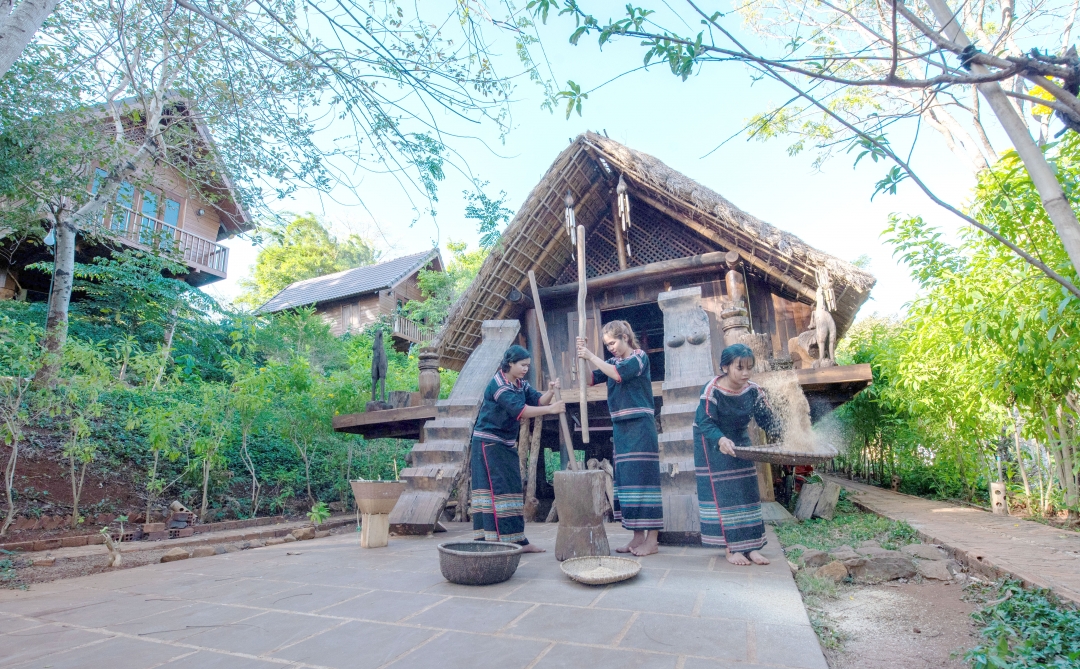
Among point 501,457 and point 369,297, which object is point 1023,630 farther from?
point 369,297

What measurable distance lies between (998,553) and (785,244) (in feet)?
10.6

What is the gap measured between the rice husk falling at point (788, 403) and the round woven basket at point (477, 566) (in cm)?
303

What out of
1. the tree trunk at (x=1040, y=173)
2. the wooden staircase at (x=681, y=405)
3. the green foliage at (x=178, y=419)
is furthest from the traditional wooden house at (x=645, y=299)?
the tree trunk at (x=1040, y=173)

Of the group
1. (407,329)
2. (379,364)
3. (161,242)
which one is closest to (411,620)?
(379,364)

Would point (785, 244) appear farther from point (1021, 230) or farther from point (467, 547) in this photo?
point (467, 547)

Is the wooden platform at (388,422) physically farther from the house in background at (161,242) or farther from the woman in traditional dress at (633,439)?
the house in background at (161,242)

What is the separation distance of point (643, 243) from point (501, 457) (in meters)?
4.52

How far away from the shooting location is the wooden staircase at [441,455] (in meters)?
5.36

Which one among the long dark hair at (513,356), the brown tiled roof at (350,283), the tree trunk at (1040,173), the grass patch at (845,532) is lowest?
the grass patch at (845,532)

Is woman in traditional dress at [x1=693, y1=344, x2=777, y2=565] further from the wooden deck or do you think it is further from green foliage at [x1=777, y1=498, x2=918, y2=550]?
the wooden deck

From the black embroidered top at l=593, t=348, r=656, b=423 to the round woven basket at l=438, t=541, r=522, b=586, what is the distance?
4.27ft

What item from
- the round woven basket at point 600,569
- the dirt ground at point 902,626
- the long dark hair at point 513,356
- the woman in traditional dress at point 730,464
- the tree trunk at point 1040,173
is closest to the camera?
the tree trunk at point 1040,173

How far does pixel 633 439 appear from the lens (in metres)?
3.95

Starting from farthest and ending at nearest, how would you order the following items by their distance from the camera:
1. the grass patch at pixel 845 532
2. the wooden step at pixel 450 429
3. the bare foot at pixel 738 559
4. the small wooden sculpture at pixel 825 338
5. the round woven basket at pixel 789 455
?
the wooden step at pixel 450 429 < the small wooden sculpture at pixel 825 338 < the grass patch at pixel 845 532 < the bare foot at pixel 738 559 < the round woven basket at pixel 789 455
